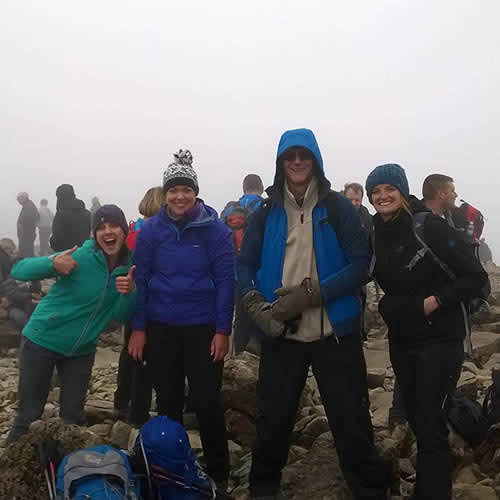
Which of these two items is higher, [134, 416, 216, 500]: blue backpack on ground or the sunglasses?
the sunglasses

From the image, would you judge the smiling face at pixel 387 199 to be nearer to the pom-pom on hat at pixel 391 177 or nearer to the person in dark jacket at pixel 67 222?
the pom-pom on hat at pixel 391 177

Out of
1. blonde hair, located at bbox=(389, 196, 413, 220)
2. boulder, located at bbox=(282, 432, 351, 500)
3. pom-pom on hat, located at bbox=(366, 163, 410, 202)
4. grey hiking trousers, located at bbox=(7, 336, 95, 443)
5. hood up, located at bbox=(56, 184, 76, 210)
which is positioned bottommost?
boulder, located at bbox=(282, 432, 351, 500)

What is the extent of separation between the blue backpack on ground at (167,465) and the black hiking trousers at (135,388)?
143cm

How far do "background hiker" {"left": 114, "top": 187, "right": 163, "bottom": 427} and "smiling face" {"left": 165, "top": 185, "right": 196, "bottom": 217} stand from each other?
85cm

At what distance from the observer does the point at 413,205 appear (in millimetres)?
3844

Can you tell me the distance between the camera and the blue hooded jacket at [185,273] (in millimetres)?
4234

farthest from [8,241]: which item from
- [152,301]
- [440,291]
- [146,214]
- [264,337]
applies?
[440,291]

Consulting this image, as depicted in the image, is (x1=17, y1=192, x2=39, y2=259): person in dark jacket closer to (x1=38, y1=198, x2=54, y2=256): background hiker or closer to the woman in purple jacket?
(x1=38, y1=198, x2=54, y2=256): background hiker

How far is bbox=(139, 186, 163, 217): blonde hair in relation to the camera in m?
5.90

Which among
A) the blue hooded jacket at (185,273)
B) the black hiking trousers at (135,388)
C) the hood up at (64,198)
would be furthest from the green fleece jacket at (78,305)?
the hood up at (64,198)

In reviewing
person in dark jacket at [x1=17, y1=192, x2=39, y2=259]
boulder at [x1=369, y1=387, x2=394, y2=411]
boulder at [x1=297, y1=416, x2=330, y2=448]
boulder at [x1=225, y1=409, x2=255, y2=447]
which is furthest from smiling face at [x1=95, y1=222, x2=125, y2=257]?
person in dark jacket at [x1=17, y1=192, x2=39, y2=259]

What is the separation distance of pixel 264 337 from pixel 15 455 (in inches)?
76.5

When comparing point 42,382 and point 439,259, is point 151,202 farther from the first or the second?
point 439,259

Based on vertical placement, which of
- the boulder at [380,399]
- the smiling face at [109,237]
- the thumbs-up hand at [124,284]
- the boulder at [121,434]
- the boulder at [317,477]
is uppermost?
the smiling face at [109,237]
